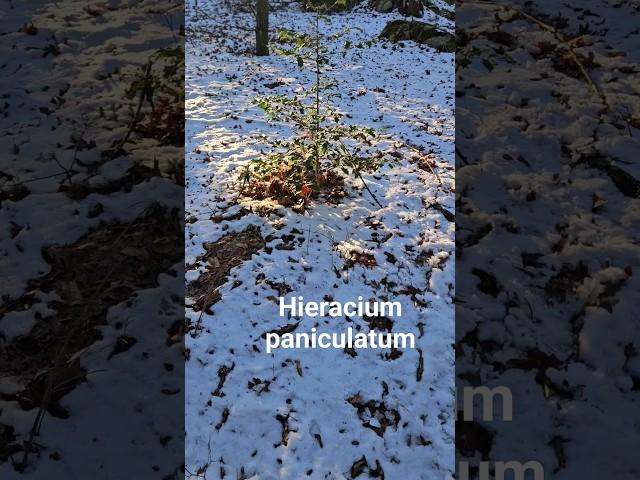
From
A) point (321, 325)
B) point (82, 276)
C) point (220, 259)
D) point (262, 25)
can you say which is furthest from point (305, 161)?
point (262, 25)

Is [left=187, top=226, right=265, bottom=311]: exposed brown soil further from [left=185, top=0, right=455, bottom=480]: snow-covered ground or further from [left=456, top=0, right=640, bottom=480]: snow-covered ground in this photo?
[left=456, top=0, right=640, bottom=480]: snow-covered ground

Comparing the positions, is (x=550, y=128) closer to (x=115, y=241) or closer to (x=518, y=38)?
(x=518, y=38)

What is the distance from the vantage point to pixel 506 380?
4.42 m

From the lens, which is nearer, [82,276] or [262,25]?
[82,276]

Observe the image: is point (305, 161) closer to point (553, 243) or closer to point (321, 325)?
point (321, 325)

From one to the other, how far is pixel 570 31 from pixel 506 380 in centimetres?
877

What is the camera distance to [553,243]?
571 cm

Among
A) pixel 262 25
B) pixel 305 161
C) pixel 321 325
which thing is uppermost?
pixel 262 25

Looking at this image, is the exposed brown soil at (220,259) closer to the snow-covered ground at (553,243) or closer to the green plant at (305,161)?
the green plant at (305,161)

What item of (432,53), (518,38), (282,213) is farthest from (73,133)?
(432,53)

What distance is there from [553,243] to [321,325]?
2.97m

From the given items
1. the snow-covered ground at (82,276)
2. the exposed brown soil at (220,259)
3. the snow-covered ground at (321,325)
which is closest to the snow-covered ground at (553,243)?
the snow-covered ground at (321,325)

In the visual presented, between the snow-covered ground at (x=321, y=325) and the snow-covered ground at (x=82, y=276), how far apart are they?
→ 38cm

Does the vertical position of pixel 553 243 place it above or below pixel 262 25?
below
